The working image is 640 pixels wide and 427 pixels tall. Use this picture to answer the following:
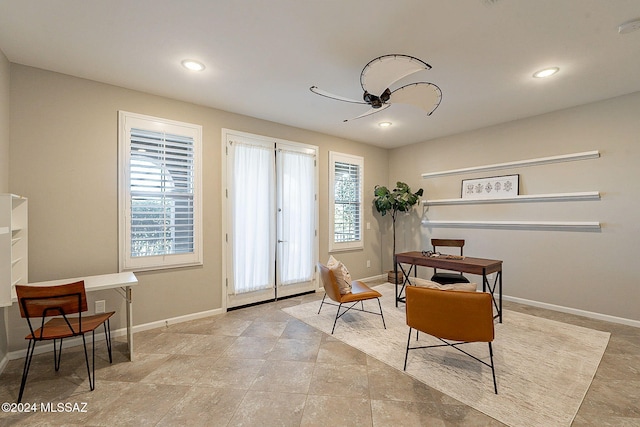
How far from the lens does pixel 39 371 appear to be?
2.45 meters

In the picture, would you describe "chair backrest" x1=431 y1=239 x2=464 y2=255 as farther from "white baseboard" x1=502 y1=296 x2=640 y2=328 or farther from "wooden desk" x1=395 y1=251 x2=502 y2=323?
"white baseboard" x1=502 y1=296 x2=640 y2=328

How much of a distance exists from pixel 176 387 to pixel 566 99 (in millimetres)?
5423

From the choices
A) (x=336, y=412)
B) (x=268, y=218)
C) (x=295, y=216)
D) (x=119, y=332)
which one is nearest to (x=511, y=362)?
(x=336, y=412)

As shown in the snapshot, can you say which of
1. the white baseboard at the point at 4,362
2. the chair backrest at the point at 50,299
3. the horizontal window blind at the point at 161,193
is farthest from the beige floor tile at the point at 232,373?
the white baseboard at the point at 4,362

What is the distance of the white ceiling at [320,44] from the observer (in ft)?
6.57

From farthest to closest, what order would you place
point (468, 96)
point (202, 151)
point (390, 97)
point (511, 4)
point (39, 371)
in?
point (202, 151) → point (468, 96) → point (390, 97) → point (39, 371) → point (511, 4)

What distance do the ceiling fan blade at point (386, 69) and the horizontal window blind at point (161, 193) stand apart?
2.48 metres

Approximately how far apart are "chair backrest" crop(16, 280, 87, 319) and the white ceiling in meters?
2.04

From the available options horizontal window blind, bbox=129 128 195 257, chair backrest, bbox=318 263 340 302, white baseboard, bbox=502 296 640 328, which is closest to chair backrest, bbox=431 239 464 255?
white baseboard, bbox=502 296 640 328

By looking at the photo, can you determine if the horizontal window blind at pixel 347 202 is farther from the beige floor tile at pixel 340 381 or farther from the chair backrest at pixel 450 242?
the beige floor tile at pixel 340 381

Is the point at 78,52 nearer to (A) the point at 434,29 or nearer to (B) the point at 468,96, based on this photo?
(A) the point at 434,29

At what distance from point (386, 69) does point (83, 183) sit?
3.30m

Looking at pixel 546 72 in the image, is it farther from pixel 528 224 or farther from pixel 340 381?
pixel 340 381

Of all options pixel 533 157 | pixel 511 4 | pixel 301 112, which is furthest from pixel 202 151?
pixel 533 157
